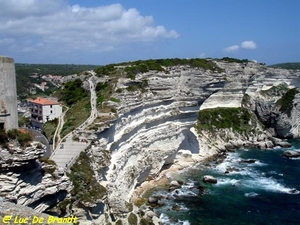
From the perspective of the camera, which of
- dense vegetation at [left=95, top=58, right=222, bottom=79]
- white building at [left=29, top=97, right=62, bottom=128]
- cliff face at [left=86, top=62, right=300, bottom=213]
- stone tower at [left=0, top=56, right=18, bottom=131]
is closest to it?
stone tower at [left=0, top=56, right=18, bottom=131]

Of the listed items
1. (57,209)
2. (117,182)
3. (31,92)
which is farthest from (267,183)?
(31,92)

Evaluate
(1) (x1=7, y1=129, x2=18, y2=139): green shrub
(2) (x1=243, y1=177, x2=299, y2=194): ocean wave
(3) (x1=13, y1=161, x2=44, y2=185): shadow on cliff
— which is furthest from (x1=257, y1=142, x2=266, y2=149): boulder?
(1) (x1=7, y1=129, x2=18, y2=139): green shrub

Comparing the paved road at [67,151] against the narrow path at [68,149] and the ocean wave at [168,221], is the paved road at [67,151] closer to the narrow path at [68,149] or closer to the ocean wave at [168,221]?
the narrow path at [68,149]

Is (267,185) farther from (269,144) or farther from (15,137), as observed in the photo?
(15,137)

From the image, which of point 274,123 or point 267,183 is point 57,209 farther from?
point 274,123

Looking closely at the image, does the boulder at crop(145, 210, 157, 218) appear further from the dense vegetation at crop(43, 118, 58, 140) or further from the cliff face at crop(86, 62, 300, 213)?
the dense vegetation at crop(43, 118, 58, 140)

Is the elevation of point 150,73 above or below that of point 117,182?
above

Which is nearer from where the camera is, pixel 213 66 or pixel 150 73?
pixel 150 73

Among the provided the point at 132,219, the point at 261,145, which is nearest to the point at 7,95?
the point at 132,219
